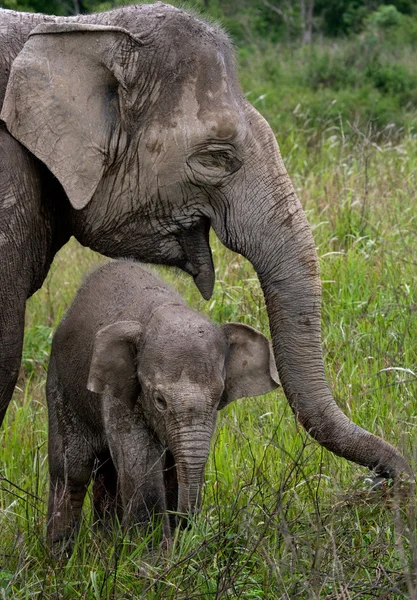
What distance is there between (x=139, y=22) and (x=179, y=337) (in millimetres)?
1144

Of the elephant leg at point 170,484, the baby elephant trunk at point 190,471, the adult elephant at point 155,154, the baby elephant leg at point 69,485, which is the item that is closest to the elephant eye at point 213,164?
the adult elephant at point 155,154

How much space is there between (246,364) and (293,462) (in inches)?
16.5

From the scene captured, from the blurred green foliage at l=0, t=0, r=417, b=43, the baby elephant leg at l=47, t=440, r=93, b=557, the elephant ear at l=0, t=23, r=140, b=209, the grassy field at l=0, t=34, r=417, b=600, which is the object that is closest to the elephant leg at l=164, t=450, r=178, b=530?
the grassy field at l=0, t=34, r=417, b=600

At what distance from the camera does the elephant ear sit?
4414 mm

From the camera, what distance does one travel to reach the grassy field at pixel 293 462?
172 inches

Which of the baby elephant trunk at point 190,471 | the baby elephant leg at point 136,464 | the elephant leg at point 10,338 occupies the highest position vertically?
the elephant leg at point 10,338

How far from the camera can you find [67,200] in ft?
15.4

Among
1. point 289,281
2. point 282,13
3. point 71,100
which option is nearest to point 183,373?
point 289,281

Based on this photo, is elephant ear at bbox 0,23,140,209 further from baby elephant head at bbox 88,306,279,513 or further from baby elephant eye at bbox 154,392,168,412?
baby elephant eye at bbox 154,392,168,412

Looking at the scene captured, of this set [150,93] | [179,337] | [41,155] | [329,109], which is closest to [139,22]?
[150,93]

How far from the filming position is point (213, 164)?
179 inches

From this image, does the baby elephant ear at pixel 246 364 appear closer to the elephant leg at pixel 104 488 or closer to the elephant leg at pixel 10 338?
the elephant leg at pixel 104 488

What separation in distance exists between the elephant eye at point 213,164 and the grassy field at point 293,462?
0.82 metres

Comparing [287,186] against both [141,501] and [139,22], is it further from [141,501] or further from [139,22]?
[141,501]
